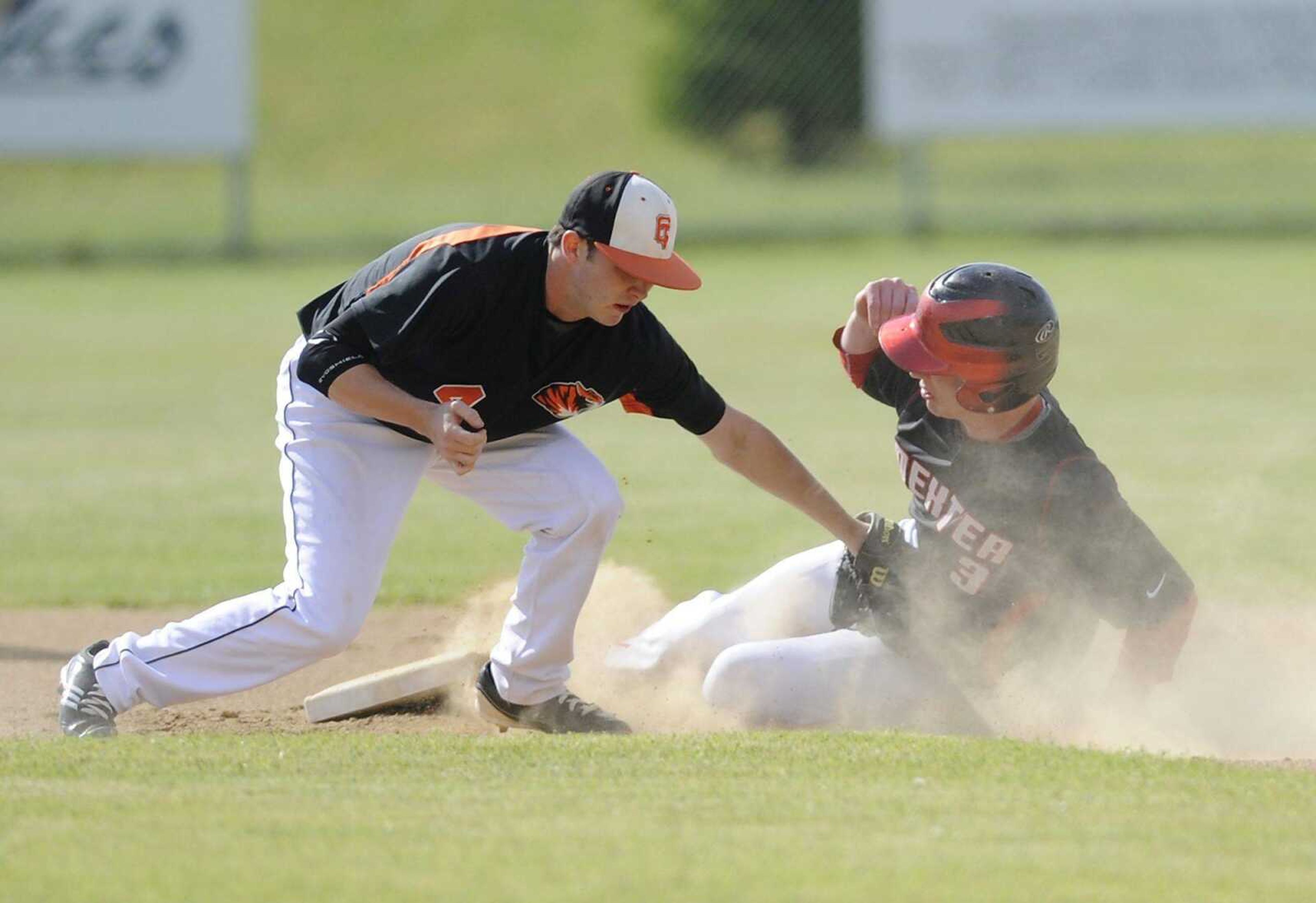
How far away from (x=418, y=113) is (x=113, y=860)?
133 ft

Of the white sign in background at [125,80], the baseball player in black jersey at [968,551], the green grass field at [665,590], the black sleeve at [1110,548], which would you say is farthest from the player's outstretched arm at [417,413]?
the white sign in background at [125,80]

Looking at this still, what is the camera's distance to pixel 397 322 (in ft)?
17.2

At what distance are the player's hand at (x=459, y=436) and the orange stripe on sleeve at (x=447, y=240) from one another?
0.55m

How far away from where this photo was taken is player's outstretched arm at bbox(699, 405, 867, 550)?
5.73m

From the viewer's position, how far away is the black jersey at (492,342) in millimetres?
5254

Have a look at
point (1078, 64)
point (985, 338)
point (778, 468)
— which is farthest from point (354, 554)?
point (1078, 64)

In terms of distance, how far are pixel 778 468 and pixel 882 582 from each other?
51cm

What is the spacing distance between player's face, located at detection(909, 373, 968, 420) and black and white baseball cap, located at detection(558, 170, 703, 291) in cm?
89

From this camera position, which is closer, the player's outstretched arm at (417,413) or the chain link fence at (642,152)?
the player's outstretched arm at (417,413)

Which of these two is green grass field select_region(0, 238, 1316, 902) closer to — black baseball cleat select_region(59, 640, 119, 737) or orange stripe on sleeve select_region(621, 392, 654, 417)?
black baseball cleat select_region(59, 640, 119, 737)

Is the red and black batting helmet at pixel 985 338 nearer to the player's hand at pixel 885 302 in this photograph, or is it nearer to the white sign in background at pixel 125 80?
the player's hand at pixel 885 302

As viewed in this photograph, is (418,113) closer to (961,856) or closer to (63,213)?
(63,213)

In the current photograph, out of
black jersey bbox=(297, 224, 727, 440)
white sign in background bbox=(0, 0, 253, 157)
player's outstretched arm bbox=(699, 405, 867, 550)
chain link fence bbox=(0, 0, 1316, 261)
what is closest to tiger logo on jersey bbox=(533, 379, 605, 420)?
black jersey bbox=(297, 224, 727, 440)

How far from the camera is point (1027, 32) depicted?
24219mm
